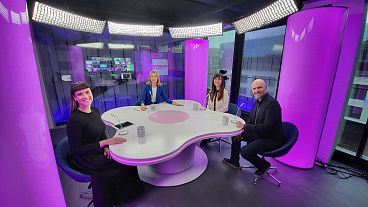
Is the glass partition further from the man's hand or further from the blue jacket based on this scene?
the man's hand

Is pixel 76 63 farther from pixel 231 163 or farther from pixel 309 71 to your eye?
pixel 309 71

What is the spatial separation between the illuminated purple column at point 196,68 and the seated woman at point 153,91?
2.02 m

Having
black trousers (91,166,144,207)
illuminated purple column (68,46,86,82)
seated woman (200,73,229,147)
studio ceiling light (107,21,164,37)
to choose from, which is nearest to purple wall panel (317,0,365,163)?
seated woman (200,73,229,147)

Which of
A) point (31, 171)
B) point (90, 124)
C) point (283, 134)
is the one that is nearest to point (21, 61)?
point (31, 171)

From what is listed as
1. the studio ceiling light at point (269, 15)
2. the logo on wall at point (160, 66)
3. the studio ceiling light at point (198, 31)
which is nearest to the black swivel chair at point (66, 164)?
the studio ceiling light at point (198, 31)

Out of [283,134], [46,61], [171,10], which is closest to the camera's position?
[283,134]

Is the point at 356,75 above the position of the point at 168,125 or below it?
above

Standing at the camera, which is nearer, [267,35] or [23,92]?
[23,92]

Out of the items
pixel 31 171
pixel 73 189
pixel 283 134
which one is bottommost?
pixel 73 189

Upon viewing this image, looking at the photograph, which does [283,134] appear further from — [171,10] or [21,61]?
[171,10]

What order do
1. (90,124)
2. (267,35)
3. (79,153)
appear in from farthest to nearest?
(267,35) < (90,124) < (79,153)

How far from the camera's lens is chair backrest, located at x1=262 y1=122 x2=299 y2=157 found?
2.18 meters

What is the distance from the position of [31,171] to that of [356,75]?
4.18 meters

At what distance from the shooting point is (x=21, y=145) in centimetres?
65
